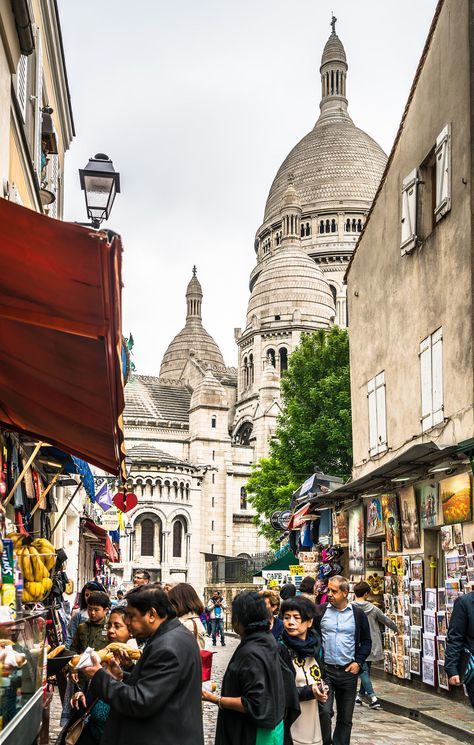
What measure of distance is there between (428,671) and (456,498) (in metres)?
2.45

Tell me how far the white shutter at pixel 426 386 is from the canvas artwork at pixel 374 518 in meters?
1.93

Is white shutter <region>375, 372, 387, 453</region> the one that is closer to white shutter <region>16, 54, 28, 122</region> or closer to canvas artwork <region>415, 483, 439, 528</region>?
canvas artwork <region>415, 483, 439, 528</region>

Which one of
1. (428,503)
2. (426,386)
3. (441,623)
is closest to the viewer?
(441,623)

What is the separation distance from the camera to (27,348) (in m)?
6.83

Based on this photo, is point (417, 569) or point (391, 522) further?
point (391, 522)

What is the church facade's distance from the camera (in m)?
74.0

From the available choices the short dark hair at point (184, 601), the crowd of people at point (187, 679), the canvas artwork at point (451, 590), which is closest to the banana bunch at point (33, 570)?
the crowd of people at point (187, 679)

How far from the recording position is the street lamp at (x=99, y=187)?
34.5 ft

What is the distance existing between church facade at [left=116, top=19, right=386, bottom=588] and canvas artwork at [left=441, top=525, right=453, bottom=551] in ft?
182

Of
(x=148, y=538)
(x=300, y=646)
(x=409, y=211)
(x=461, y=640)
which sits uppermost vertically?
(x=409, y=211)

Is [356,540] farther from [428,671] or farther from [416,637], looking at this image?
[428,671]

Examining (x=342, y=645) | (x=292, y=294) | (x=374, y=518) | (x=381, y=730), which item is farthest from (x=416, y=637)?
(x=292, y=294)

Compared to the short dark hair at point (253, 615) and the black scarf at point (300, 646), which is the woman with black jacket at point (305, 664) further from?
the short dark hair at point (253, 615)

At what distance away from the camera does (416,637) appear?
14336 mm
